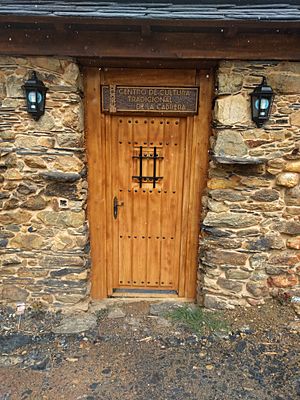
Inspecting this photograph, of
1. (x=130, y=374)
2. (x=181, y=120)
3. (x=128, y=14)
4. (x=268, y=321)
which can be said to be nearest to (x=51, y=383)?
(x=130, y=374)

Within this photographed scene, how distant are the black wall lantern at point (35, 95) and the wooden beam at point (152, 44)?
290 mm

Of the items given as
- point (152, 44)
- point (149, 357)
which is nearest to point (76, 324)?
point (149, 357)

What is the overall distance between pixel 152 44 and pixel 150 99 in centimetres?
52

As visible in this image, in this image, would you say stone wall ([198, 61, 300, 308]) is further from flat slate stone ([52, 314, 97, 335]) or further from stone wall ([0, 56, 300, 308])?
flat slate stone ([52, 314, 97, 335])

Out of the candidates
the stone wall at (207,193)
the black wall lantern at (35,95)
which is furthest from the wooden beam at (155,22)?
the black wall lantern at (35,95)

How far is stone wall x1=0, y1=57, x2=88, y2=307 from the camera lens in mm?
2971

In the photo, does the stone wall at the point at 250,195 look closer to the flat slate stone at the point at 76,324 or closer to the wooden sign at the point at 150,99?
the wooden sign at the point at 150,99

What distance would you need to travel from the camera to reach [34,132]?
120 inches

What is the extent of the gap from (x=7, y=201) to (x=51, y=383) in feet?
5.99

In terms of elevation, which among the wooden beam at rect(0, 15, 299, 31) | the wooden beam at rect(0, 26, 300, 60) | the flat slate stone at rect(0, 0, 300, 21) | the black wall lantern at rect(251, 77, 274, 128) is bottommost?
the black wall lantern at rect(251, 77, 274, 128)

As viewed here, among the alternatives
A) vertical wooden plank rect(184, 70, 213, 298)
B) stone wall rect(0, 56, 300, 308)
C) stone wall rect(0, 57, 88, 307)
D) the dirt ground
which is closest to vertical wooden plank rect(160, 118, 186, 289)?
vertical wooden plank rect(184, 70, 213, 298)

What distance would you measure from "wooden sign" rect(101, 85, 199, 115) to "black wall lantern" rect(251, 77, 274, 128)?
23.3 inches

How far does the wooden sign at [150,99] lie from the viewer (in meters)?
3.14

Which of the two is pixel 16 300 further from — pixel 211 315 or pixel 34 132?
pixel 211 315
